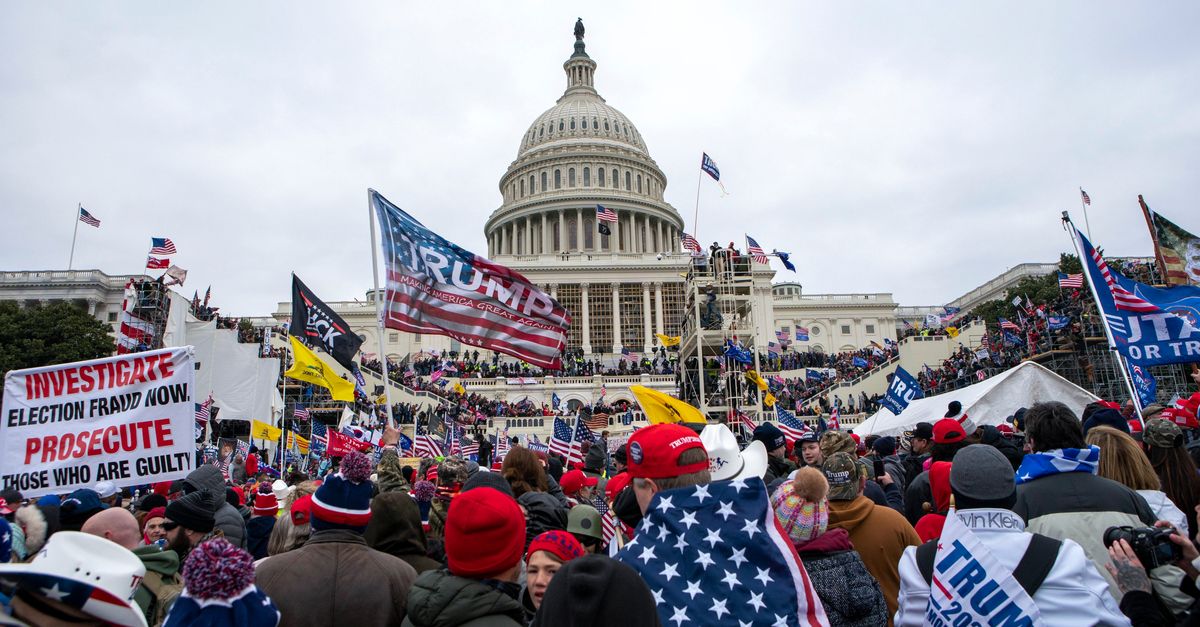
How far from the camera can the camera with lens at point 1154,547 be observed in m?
2.82

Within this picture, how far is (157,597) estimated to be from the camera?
390 cm

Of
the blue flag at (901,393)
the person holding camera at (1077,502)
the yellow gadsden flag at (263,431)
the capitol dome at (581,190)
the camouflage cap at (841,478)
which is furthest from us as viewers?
the capitol dome at (581,190)

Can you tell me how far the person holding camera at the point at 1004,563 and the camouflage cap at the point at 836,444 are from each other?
188 centimetres

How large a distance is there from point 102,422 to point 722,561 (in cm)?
622

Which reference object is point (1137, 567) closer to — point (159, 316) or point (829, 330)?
point (159, 316)

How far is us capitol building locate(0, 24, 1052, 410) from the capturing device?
67.3 m

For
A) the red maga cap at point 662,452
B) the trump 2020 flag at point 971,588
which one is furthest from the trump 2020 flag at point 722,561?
the trump 2020 flag at point 971,588

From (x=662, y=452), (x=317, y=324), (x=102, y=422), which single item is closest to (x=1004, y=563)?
(x=662, y=452)

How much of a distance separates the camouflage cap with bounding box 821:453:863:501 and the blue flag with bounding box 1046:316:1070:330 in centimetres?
2642

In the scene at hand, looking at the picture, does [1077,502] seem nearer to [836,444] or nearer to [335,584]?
[836,444]

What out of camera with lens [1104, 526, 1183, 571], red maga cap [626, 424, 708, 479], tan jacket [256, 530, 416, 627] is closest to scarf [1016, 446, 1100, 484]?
camera with lens [1104, 526, 1183, 571]

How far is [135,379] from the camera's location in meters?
6.93

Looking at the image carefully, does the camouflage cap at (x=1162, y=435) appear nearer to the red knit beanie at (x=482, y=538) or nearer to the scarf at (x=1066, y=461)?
the scarf at (x=1066, y=461)

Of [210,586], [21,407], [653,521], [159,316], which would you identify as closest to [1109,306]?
[653,521]
